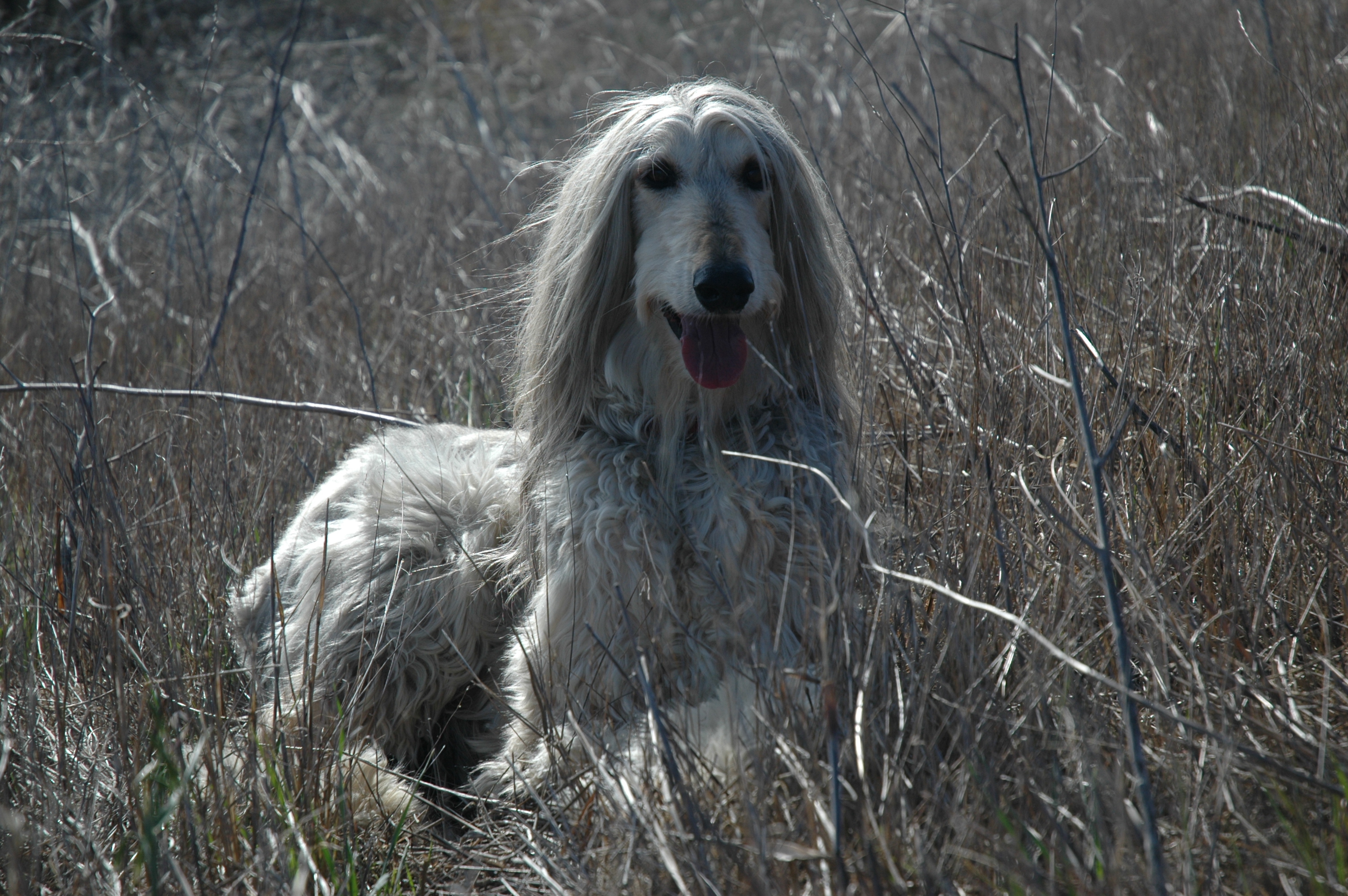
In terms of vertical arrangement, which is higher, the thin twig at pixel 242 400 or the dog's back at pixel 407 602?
the thin twig at pixel 242 400

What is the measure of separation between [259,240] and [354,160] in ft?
4.72

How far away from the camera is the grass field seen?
1672mm

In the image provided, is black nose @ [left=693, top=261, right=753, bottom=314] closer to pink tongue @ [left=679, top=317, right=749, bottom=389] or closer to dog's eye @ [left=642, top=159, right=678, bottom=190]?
pink tongue @ [left=679, top=317, right=749, bottom=389]

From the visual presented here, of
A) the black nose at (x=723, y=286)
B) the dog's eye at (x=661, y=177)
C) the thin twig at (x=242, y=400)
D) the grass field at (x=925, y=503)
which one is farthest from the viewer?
the thin twig at (x=242, y=400)

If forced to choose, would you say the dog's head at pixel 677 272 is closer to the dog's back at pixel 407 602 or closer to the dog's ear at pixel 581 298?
the dog's ear at pixel 581 298

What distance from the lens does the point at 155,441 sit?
12.0ft

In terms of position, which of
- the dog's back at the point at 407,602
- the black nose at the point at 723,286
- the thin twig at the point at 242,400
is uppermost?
the black nose at the point at 723,286

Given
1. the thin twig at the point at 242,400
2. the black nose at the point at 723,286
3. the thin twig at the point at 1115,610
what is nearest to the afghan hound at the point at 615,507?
the black nose at the point at 723,286

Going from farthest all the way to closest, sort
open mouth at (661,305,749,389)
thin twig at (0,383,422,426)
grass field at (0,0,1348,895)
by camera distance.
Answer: thin twig at (0,383,422,426) → open mouth at (661,305,749,389) → grass field at (0,0,1348,895)

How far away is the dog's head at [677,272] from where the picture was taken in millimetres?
2412

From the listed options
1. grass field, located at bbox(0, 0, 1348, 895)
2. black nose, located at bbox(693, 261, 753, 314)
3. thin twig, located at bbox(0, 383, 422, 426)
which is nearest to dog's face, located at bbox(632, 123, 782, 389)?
black nose, located at bbox(693, 261, 753, 314)

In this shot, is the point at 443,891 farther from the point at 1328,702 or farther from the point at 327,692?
the point at 1328,702

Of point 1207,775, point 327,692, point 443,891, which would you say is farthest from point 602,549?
point 1207,775

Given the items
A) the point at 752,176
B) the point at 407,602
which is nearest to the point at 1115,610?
the point at 752,176
